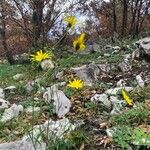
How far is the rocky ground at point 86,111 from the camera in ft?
15.0

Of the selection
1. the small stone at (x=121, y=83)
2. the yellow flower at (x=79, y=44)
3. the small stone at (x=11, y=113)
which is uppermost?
the yellow flower at (x=79, y=44)

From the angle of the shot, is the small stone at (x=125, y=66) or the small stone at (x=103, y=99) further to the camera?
the small stone at (x=125, y=66)

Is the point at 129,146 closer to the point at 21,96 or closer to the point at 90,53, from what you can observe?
the point at 21,96

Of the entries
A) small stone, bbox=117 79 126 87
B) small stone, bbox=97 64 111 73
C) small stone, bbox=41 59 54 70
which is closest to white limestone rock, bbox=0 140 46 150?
small stone, bbox=117 79 126 87

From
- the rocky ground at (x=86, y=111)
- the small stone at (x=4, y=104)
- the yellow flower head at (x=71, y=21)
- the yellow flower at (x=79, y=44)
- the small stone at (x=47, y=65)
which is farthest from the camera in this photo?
the small stone at (x=47, y=65)

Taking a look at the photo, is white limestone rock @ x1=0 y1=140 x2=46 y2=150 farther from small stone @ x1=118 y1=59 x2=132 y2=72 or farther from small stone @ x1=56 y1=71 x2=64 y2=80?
small stone @ x1=118 y1=59 x2=132 y2=72

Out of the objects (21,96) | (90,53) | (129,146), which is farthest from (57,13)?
(129,146)

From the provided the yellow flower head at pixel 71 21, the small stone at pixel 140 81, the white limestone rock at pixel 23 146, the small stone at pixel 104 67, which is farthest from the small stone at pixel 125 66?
the yellow flower head at pixel 71 21

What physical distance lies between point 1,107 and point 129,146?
9.81 feet

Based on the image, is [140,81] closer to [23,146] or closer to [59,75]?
[59,75]

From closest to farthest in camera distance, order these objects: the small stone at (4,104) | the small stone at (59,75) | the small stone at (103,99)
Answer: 1. the small stone at (103,99)
2. the small stone at (4,104)
3. the small stone at (59,75)

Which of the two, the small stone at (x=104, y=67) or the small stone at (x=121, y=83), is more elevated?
the small stone at (x=104, y=67)

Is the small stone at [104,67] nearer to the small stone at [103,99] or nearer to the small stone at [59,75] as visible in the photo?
the small stone at [59,75]

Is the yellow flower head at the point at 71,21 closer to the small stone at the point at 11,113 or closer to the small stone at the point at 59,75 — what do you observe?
the small stone at the point at 11,113
